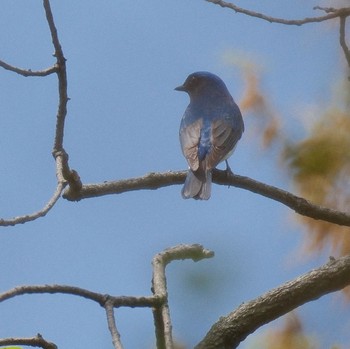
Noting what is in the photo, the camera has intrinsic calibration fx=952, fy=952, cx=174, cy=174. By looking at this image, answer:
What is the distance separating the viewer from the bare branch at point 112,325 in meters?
2.48

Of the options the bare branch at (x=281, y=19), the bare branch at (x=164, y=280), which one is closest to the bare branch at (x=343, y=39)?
the bare branch at (x=281, y=19)

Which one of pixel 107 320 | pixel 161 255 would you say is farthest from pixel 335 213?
pixel 107 320

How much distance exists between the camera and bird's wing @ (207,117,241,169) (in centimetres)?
545

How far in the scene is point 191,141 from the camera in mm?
5891

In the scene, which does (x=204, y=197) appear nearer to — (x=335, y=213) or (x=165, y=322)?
(x=335, y=213)

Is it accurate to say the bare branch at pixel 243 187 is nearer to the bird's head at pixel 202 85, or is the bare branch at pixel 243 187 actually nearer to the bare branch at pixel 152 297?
the bare branch at pixel 152 297

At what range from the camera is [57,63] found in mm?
3244

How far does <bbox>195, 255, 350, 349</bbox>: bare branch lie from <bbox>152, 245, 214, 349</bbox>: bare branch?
27 centimetres

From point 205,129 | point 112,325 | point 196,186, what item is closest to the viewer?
point 112,325

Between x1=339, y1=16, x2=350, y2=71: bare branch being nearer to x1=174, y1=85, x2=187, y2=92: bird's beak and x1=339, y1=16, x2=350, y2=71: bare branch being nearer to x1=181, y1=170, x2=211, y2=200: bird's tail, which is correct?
x1=181, y1=170, x2=211, y2=200: bird's tail

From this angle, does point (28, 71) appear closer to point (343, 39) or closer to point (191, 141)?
point (343, 39)

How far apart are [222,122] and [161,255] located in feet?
8.53

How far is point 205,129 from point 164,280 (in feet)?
9.05

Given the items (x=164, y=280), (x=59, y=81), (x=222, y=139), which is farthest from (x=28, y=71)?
(x=222, y=139)
